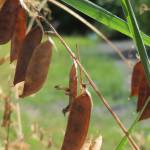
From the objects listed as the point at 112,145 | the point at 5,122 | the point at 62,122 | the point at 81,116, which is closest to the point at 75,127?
the point at 81,116

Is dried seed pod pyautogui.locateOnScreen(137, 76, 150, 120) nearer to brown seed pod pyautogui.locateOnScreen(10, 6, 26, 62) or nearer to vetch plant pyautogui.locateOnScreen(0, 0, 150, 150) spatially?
vetch plant pyautogui.locateOnScreen(0, 0, 150, 150)

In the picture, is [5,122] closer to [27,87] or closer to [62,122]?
[27,87]

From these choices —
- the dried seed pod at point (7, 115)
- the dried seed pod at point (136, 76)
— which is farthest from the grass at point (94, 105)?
the dried seed pod at point (136, 76)

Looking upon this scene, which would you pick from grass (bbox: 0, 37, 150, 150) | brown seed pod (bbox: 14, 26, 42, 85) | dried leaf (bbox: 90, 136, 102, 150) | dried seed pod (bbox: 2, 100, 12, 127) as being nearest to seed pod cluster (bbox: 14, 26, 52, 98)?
brown seed pod (bbox: 14, 26, 42, 85)

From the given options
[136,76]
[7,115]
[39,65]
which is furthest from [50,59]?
[7,115]

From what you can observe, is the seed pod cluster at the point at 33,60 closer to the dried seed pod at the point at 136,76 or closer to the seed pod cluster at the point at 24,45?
the seed pod cluster at the point at 24,45
